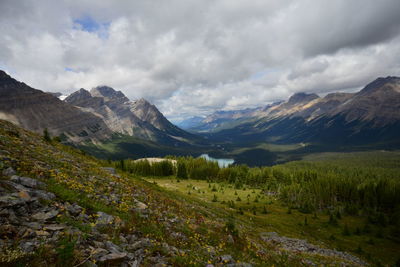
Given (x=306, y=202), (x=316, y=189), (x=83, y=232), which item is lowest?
(x=306, y=202)

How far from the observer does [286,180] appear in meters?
116

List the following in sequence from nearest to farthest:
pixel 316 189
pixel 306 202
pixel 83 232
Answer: pixel 83 232, pixel 306 202, pixel 316 189

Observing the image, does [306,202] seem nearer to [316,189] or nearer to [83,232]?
[316,189]

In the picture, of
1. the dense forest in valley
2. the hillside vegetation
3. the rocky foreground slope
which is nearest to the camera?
the rocky foreground slope

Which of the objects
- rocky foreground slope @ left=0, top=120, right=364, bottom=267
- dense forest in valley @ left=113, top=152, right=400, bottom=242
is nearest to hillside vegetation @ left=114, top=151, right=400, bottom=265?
dense forest in valley @ left=113, top=152, right=400, bottom=242

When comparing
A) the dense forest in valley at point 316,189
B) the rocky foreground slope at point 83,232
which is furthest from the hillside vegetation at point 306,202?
the rocky foreground slope at point 83,232

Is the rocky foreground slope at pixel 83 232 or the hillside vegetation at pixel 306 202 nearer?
the rocky foreground slope at pixel 83 232

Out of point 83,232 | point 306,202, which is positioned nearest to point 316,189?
point 306,202

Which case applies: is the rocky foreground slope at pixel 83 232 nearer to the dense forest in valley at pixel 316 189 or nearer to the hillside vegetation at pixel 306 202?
the hillside vegetation at pixel 306 202

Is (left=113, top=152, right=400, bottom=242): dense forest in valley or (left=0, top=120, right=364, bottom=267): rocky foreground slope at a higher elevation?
(left=0, top=120, right=364, bottom=267): rocky foreground slope

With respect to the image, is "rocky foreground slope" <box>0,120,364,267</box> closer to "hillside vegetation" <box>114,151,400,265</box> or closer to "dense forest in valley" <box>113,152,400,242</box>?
"hillside vegetation" <box>114,151,400,265</box>

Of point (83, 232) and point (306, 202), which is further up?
point (83, 232)

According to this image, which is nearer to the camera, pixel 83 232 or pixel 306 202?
pixel 83 232

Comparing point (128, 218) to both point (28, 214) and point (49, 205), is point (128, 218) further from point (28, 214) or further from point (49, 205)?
point (28, 214)
